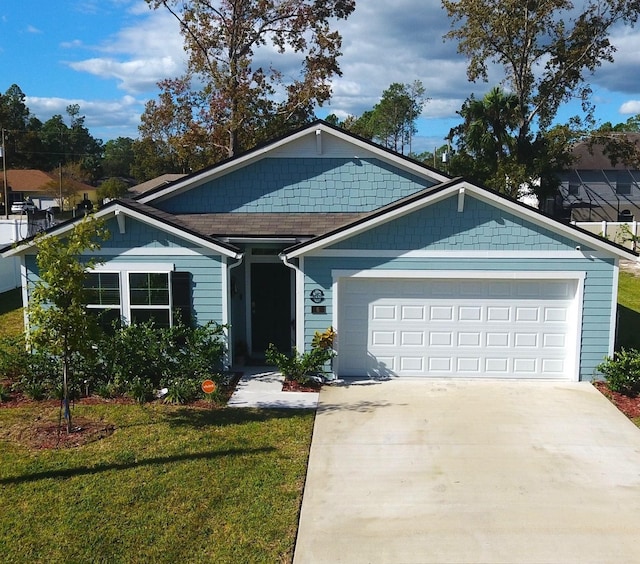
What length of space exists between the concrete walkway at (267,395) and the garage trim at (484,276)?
1647 millimetres

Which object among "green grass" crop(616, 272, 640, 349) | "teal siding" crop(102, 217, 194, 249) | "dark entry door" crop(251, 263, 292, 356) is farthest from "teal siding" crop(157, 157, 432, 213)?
"green grass" crop(616, 272, 640, 349)

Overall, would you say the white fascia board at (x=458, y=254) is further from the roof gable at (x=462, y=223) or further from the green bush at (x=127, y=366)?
the green bush at (x=127, y=366)

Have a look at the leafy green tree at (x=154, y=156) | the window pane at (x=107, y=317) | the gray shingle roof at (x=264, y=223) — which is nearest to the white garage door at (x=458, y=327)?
the gray shingle roof at (x=264, y=223)

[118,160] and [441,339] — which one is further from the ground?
[118,160]

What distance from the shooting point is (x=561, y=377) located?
1208 centimetres

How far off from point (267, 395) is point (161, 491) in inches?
156

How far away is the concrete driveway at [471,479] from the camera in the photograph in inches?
250

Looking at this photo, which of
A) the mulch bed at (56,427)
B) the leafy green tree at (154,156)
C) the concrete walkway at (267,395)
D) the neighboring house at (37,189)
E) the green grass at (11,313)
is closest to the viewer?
the mulch bed at (56,427)

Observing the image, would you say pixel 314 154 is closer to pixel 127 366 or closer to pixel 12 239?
pixel 127 366

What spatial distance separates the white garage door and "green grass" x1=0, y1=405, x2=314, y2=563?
2.89 metres

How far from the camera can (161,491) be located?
7.35 m

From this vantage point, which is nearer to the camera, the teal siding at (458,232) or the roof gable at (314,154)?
the teal siding at (458,232)

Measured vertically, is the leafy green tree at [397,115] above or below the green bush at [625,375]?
above

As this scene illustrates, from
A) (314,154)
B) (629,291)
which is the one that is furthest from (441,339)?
(629,291)
